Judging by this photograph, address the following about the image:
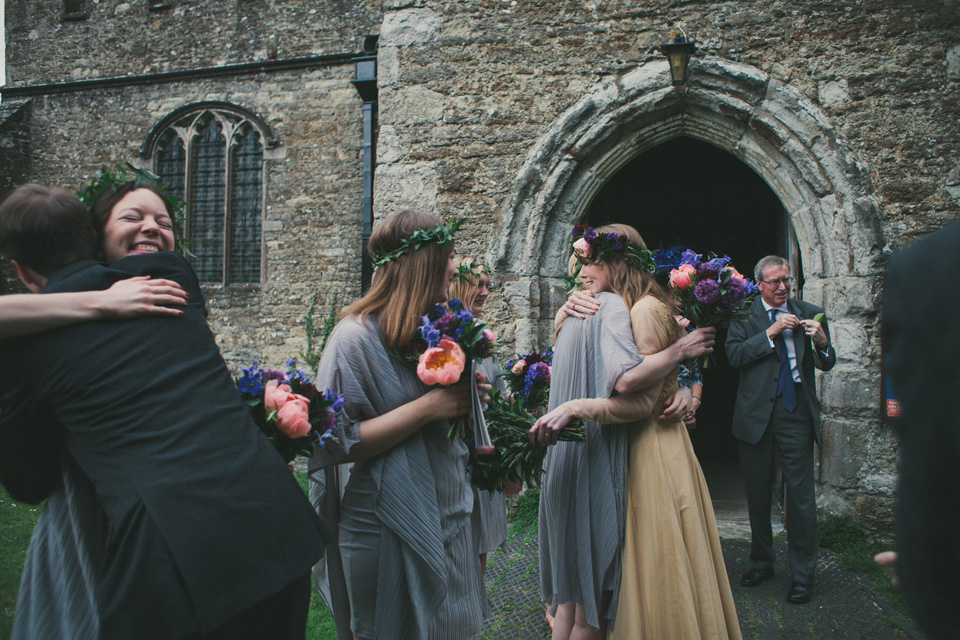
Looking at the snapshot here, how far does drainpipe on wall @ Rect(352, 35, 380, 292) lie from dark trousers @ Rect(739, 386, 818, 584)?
15.0ft

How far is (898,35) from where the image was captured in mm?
5004

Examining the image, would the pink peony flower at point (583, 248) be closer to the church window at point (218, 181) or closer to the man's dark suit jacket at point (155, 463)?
the man's dark suit jacket at point (155, 463)

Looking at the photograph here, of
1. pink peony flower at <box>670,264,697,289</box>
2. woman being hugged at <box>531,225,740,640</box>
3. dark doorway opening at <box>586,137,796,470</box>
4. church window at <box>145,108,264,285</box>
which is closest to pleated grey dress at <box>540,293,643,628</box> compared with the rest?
woman being hugged at <box>531,225,740,640</box>

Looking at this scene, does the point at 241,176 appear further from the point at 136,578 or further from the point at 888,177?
the point at 136,578

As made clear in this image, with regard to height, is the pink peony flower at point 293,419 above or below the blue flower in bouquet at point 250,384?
below

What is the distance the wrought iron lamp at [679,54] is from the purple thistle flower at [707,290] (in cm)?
293

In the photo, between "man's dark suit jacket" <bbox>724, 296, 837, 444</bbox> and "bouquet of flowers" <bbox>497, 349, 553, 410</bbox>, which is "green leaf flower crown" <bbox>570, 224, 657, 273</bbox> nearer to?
"bouquet of flowers" <bbox>497, 349, 553, 410</bbox>

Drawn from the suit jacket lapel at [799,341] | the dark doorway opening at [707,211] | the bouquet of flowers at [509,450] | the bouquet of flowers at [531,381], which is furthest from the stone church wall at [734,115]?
the bouquet of flowers at [509,450]

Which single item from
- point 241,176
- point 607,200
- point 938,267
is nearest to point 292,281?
point 241,176

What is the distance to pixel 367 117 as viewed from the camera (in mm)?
9039

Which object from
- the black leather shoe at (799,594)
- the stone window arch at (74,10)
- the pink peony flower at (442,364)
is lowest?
the black leather shoe at (799,594)

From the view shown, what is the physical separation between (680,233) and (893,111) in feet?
15.9

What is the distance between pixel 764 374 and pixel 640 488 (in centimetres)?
209

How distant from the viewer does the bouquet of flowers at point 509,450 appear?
2.56 m
